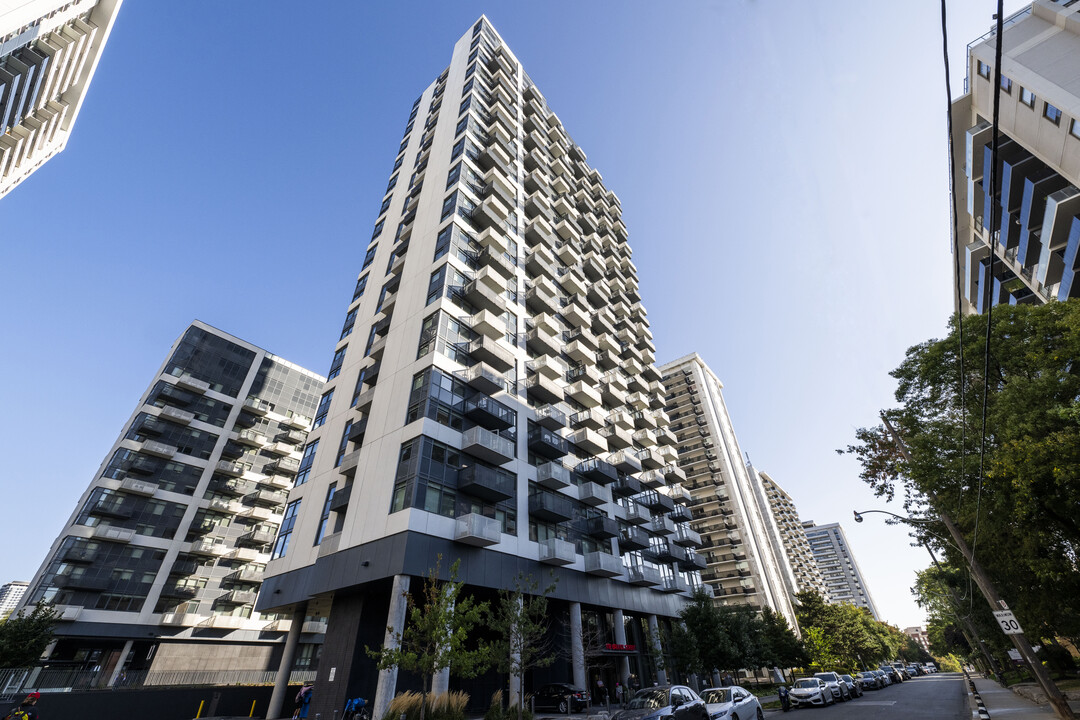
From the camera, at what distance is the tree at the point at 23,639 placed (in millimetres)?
30031

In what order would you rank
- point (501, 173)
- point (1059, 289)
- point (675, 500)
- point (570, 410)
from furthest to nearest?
point (675, 500)
point (501, 173)
point (570, 410)
point (1059, 289)

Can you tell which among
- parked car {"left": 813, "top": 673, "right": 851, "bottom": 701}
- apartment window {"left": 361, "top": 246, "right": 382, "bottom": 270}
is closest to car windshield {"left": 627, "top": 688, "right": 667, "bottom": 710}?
parked car {"left": 813, "top": 673, "right": 851, "bottom": 701}

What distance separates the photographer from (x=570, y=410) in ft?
130

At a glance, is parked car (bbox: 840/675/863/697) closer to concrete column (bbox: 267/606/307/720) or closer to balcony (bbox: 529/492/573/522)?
balcony (bbox: 529/492/573/522)

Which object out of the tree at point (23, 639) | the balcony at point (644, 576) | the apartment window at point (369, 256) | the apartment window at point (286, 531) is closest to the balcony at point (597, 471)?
the balcony at point (644, 576)

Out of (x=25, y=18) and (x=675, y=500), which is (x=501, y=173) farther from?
(x=675, y=500)

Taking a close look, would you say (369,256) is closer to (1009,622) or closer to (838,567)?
(1009,622)

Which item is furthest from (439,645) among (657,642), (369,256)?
(369,256)

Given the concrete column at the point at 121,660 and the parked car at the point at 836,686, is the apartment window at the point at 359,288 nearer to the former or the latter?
the concrete column at the point at 121,660

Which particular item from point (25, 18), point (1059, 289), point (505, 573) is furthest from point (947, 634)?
point (25, 18)

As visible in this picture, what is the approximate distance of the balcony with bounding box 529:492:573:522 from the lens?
3052 cm

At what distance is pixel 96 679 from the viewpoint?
33.7m

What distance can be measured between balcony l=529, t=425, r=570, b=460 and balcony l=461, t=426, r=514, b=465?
375 cm

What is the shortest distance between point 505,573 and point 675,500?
90.8 feet
